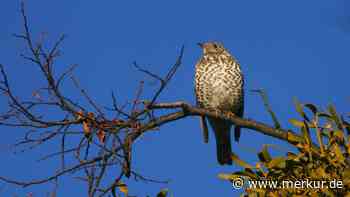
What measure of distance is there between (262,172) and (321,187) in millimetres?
464

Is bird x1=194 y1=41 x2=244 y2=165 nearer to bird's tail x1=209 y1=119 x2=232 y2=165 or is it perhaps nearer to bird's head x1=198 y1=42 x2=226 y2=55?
bird's tail x1=209 y1=119 x2=232 y2=165

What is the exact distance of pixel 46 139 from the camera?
203 inches

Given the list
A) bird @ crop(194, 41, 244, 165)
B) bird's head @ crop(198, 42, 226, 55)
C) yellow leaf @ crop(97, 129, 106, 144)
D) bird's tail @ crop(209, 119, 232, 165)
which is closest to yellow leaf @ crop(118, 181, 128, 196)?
yellow leaf @ crop(97, 129, 106, 144)

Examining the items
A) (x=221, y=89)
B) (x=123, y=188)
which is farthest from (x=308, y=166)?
(x=221, y=89)

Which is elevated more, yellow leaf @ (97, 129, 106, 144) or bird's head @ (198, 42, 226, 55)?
bird's head @ (198, 42, 226, 55)

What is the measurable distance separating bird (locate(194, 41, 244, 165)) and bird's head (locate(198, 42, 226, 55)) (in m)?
0.15

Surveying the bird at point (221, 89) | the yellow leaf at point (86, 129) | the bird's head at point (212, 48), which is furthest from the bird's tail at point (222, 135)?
the yellow leaf at point (86, 129)

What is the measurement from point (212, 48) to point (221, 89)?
0.74 metres

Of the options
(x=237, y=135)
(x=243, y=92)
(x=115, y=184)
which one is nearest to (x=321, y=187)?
(x=115, y=184)

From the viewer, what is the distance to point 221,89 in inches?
318

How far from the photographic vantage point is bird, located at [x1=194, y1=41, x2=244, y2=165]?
317 inches

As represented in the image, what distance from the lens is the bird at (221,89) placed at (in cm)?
806

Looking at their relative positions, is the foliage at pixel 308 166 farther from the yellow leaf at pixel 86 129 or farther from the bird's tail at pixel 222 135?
the bird's tail at pixel 222 135

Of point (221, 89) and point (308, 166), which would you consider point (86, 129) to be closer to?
point (308, 166)
